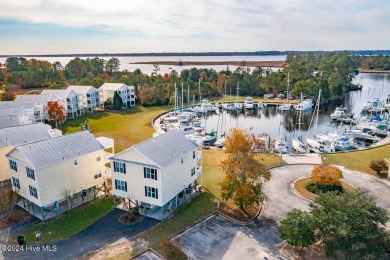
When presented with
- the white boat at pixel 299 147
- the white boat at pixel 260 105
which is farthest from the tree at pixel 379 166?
the white boat at pixel 260 105

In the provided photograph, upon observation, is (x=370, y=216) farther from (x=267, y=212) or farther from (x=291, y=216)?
(x=267, y=212)

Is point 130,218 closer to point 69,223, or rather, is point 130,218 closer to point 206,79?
point 69,223

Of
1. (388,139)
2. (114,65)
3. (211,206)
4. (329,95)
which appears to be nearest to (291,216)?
(211,206)

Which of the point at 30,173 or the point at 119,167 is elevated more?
the point at 119,167

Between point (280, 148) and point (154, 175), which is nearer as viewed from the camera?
point (154, 175)

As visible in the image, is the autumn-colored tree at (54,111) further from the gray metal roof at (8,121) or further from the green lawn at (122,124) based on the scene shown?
the gray metal roof at (8,121)

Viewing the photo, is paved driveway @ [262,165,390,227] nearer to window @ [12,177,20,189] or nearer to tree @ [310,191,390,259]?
tree @ [310,191,390,259]

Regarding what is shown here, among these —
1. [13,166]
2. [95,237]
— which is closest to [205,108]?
[13,166]

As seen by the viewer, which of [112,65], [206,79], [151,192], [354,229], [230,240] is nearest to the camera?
[354,229]
